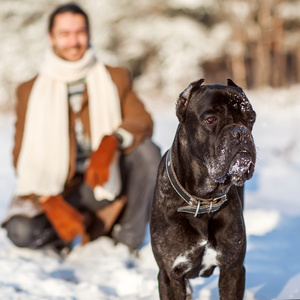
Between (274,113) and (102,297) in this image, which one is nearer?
(102,297)

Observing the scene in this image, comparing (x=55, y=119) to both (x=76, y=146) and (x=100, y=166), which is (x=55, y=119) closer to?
(x=76, y=146)

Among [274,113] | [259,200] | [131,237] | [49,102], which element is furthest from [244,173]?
[274,113]

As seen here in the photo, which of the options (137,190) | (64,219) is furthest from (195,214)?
(137,190)

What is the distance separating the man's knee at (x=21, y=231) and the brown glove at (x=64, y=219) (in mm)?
192

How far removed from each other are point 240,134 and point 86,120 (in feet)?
7.64

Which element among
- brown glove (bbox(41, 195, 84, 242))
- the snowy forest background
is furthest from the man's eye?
the snowy forest background

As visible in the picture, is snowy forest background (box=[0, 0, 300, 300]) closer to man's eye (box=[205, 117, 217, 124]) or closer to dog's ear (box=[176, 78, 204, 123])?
dog's ear (box=[176, 78, 204, 123])

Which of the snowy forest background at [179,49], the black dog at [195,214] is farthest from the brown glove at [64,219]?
the snowy forest background at [179,49]

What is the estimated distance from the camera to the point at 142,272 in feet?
10.6

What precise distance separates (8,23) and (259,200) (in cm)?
1430

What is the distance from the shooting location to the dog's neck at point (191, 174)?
217cm

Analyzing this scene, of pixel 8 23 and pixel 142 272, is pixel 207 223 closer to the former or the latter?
pixel 142 272

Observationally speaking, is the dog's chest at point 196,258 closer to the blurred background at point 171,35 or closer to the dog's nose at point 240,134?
the dog's nose at point 240,134

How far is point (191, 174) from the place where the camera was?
7.20ft
